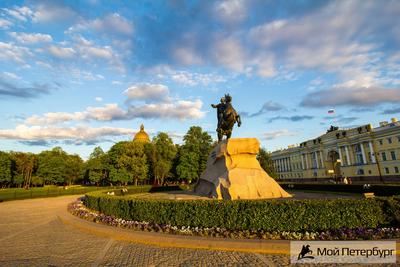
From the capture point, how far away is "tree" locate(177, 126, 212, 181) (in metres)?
53.8

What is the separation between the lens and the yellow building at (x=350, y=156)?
205 feet

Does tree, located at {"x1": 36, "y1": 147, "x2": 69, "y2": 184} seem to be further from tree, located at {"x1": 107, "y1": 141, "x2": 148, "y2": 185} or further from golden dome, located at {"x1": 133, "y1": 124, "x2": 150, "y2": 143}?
golden dome, located at {"x1": 133, "y1": 124, "x2": 150, "y2": 143}

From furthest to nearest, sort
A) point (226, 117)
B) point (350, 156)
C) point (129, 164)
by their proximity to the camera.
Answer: point (350, 156), point (129, 164), point (226, 117)

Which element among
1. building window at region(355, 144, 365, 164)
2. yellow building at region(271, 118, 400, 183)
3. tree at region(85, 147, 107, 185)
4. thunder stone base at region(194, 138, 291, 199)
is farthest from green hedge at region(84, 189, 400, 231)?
building window at region(355, 144, 365, 164)

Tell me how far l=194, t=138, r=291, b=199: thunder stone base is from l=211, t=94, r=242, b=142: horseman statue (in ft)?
6.78

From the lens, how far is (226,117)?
19.3m

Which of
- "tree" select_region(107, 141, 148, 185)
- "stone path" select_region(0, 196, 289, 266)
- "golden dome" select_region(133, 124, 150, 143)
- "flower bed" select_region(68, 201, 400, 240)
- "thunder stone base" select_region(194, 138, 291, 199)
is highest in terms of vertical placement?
"golden dome" select_region(133, 124, 150, 143)

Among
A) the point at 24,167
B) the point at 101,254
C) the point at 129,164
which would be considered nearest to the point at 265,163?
the point at 129,164

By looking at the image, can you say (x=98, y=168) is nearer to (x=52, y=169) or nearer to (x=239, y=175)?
(x=52, y=169)

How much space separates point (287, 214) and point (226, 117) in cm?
1115

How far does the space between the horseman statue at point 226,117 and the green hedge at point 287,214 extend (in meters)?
10.1

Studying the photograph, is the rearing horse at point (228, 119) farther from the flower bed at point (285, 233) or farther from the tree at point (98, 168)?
the tree at point (98, 168)

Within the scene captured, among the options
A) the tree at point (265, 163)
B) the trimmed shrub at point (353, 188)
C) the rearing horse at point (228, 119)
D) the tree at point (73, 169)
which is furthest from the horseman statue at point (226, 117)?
the tree at point (73, 169)

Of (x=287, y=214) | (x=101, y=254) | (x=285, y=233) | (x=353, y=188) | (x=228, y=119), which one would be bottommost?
(x=101, y=254)
